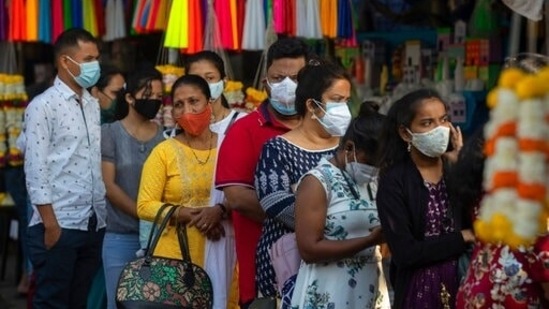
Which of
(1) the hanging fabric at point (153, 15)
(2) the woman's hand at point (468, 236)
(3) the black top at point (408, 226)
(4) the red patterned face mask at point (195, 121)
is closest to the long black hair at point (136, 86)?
(4) the red patterned face mask at point (195, 121)

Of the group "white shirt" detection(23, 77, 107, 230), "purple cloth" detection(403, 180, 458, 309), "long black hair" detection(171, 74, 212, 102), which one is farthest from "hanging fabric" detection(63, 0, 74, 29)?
"purple cloth" detection(403, 180, 458, 309)

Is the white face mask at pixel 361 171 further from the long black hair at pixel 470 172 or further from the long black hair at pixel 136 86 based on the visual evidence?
the long black hair at pixel 136 86

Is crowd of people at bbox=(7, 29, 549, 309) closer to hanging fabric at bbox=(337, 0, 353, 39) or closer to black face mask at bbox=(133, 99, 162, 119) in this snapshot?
black face mask at bbox=(133, 99, 162, 119)

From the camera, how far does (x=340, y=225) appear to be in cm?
443

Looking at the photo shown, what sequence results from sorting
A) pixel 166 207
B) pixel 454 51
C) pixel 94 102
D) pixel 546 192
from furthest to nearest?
1. pixel 454 51
2. pixel 94 102
3. pixel 166 207
4. pixel 546 192

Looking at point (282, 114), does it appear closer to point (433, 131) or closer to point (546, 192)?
point (433, 131)

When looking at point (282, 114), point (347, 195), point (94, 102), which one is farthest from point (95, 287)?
point (347, 195)

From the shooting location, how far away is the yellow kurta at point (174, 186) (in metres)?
5.65

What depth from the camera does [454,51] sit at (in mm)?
8242

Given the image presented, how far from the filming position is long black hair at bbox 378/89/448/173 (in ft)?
14.2

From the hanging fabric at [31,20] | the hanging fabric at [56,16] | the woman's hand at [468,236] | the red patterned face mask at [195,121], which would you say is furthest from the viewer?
the hanging fabric at [56,16]

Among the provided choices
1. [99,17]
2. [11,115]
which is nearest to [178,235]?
[11,115]

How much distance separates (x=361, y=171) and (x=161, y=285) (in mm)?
1324

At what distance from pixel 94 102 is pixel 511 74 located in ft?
13.0
